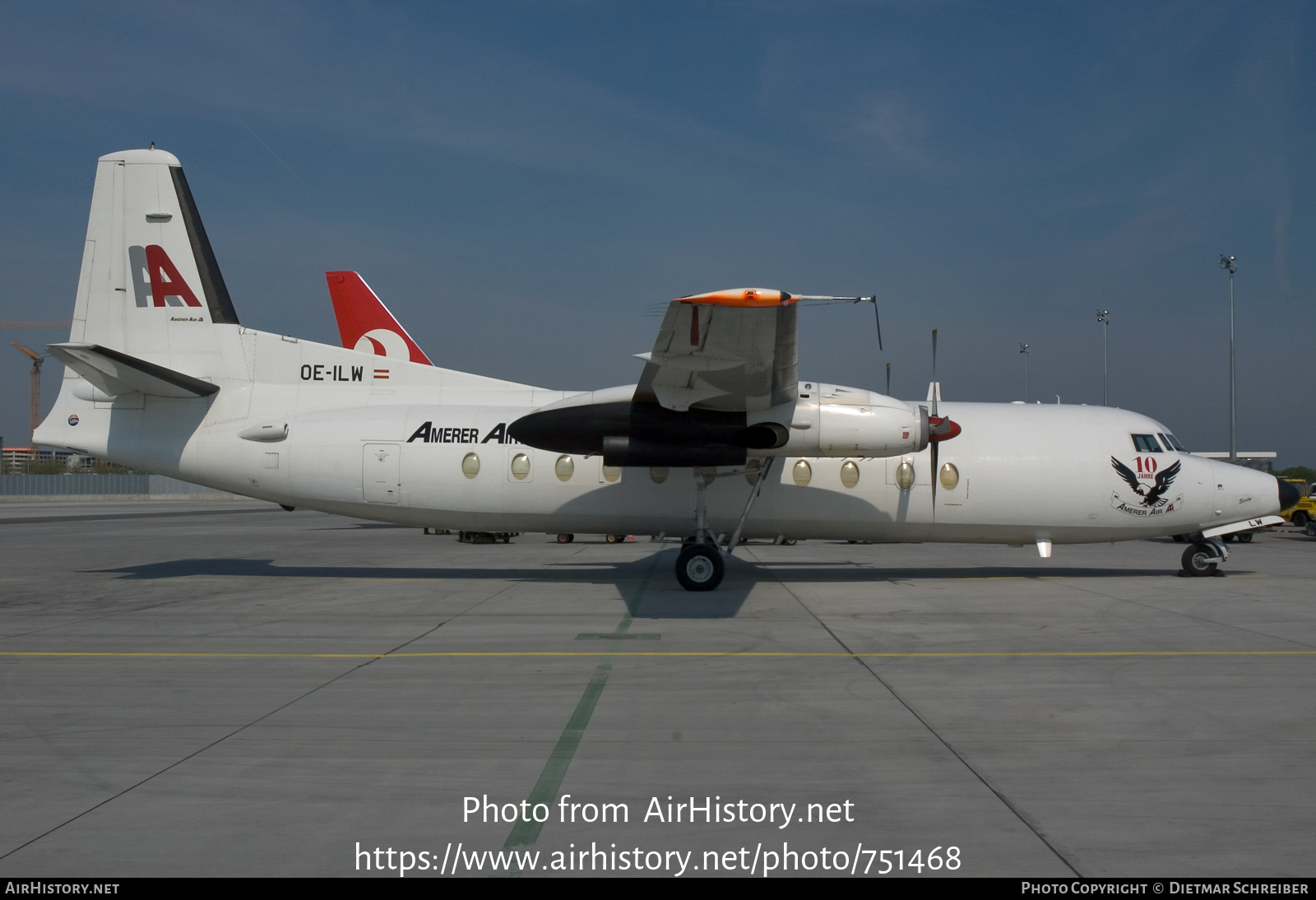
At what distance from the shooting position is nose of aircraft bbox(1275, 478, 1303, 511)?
15016 mm

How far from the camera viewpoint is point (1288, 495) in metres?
15.1

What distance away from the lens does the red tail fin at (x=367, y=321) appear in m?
26.5

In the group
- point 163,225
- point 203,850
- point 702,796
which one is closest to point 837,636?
point 702,796

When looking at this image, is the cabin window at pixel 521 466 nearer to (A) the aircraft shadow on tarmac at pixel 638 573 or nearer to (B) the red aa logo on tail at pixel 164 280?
(A) the aircraft shadow on tarmac at pixel 638 573

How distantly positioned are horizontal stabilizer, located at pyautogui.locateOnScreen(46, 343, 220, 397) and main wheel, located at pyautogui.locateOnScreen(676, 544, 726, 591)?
8671mm

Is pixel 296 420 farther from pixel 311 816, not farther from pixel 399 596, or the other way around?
pixel 311 816

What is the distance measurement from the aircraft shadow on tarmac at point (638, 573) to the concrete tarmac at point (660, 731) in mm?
1519

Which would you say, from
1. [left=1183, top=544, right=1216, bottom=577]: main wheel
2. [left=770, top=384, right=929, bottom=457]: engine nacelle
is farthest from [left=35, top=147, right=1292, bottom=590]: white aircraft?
[left=770, top=384, right=929, bottom=457]: engine nacelle

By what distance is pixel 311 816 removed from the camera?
14.6ft

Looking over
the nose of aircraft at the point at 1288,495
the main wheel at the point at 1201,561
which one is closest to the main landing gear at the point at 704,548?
the main wheel at the point at 1201,561

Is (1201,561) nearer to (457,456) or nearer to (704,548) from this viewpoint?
(704,548)

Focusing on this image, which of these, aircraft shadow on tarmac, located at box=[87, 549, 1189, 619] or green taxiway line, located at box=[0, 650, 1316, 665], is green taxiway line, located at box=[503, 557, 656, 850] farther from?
aircraft shadow on tarmac, located at box=[87, 549, 1189, 619]
